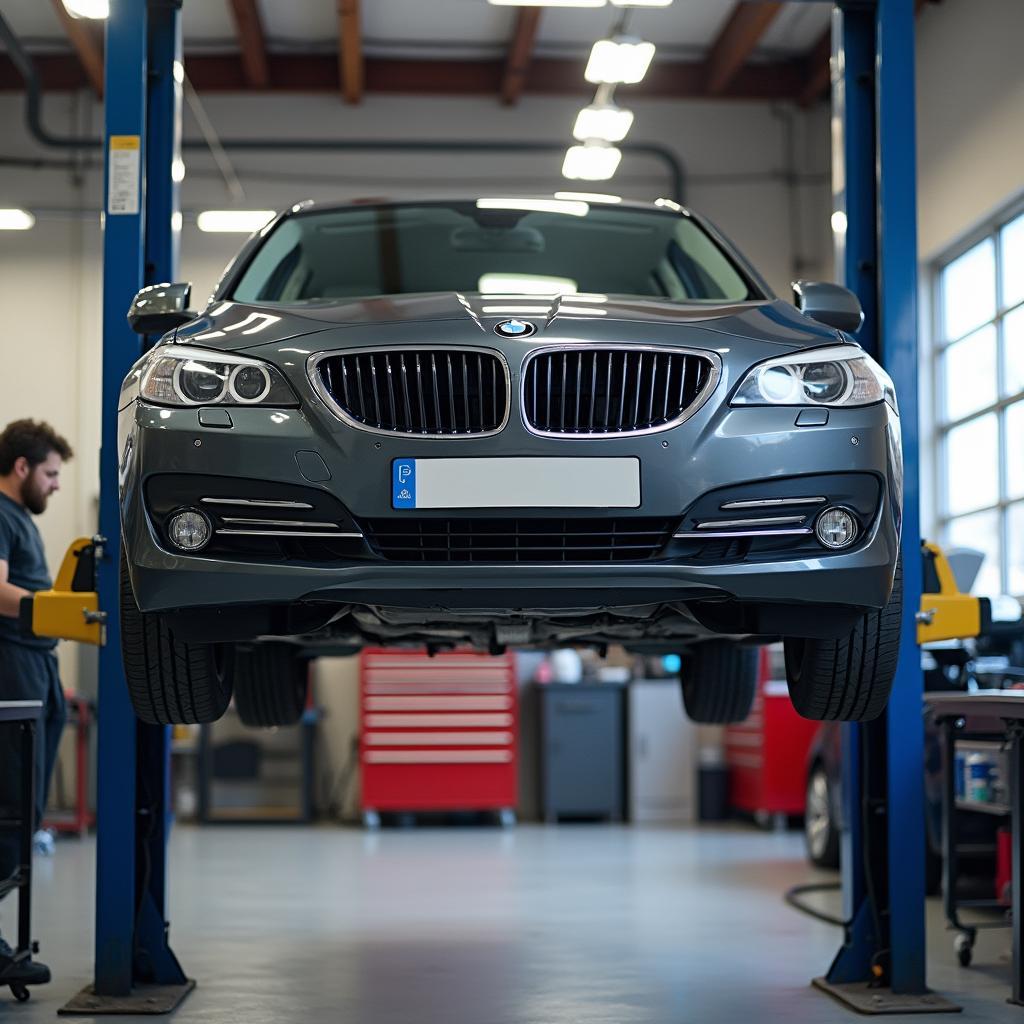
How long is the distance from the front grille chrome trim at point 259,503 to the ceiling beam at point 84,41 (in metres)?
8.01

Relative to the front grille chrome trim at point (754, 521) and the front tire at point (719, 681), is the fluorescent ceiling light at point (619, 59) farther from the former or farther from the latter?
the front grille chrome trim at point (754, 521)

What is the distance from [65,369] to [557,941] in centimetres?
725

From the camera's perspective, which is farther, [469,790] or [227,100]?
[227,100]

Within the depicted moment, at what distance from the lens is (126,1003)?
381 centimetres

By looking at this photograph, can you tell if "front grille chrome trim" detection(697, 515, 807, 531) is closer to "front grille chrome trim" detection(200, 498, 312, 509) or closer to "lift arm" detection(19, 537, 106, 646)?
"front grille chrome trim" detection(200, 498, 312, 509)

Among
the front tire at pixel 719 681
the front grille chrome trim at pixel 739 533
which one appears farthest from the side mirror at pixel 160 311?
the front tire at pixel 719 681

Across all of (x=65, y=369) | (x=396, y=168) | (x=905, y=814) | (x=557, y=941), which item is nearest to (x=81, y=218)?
(x=65, y=369)

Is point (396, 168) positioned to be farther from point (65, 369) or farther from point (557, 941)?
point (557, 941)

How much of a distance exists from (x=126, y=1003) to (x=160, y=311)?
1.87 meters

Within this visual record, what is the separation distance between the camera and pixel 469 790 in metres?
9.90

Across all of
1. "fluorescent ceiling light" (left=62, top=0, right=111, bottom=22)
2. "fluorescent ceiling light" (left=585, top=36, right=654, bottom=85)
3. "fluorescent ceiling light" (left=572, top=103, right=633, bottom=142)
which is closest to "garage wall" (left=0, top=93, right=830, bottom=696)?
"fluorescent ceiling light" (left=572, top=103, right=633, bottom=142)

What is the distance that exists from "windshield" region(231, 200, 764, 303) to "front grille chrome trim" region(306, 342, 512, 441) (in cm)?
106

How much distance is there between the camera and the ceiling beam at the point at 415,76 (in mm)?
11234

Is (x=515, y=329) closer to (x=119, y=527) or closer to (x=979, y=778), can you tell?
(x=119, y=527)
